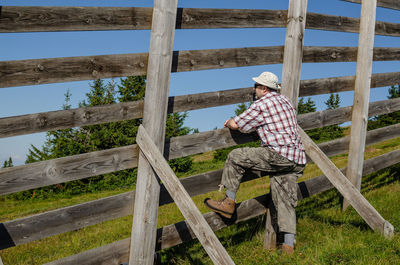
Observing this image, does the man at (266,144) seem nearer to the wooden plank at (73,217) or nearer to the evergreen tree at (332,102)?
the wooden plank at (73,217)

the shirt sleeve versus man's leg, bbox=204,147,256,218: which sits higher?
the shirt sleeve

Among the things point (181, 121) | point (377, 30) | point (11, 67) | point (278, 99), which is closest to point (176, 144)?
point (278, 99)

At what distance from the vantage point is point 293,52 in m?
5.11

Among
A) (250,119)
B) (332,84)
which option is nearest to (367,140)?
(332,84)

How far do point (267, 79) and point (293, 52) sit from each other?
87cm

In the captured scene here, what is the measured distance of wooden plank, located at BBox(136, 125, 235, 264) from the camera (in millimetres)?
3525

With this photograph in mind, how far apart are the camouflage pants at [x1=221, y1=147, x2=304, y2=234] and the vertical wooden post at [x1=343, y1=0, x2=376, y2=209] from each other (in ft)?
7.29

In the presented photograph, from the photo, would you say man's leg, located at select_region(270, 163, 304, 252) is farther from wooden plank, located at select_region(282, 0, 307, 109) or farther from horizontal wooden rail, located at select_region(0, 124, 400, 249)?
wooden plank, located at select_region(282, 0, 307, 109)

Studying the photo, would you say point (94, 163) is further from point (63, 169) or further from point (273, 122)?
point (273, 122)

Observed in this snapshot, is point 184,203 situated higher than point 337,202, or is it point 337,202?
point 184,203

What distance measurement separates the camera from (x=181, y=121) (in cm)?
2481

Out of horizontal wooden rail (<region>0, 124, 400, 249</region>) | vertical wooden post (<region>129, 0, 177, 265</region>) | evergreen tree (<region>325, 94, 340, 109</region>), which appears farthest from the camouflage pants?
evergreen tree (<region>325, 94, 340, 109</region>)

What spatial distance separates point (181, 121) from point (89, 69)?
2105 centimetres

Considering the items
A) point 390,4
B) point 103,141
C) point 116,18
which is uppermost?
point 390,4
